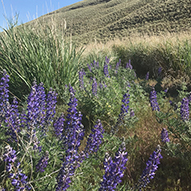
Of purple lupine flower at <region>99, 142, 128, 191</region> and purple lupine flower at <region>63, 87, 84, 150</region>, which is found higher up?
purple lupine flower at <region>63, 87, 84, 150</region>

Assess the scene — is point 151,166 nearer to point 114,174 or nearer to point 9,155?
point 114,174

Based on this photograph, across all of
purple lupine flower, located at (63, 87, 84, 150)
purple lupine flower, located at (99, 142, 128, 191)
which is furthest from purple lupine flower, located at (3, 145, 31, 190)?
purple lupine flower, located at (99, 142, 128, 191)

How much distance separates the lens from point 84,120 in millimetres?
3699

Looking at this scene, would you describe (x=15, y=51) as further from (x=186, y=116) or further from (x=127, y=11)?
(x=127, y=11)

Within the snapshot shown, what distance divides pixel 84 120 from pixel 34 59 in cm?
202

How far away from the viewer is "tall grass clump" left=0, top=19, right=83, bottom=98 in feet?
13.8

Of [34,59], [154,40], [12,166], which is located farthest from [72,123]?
[154,40]

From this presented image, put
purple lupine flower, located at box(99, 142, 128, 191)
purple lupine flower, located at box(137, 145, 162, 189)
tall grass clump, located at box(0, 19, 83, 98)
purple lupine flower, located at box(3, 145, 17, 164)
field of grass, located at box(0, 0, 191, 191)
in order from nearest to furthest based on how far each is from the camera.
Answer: purple lupine flower, located at box(3, 145, 17, 164) → purple lupine flower, located at box(99, 142, 128, 191) → purple lupine flower, located at box(137, 145, 162, 189) → field of grass, located at box(0, 0, 191, 191) → tall grass clump, located at box(0, 19, 83, 98)

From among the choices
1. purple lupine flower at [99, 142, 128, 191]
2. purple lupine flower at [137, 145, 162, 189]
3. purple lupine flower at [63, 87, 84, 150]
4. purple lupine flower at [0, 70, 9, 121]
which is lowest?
purple lupine flower at [137, 145, 162, 189]

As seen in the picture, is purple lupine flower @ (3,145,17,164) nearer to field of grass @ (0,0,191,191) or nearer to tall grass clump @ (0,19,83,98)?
field of grass @ (0,0,191,191)

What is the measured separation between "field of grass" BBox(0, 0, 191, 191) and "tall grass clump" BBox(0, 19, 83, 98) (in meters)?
0.03

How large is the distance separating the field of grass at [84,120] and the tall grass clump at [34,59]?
0.08 feet

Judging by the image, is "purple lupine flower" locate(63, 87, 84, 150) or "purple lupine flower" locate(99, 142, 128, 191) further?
"purple lupine flower" locate(63, 87, 84, 150)

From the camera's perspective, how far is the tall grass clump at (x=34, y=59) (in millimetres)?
4215
